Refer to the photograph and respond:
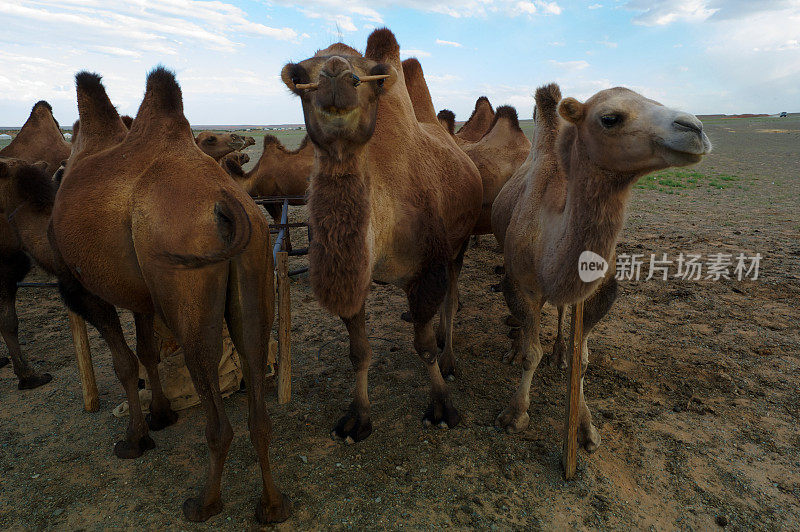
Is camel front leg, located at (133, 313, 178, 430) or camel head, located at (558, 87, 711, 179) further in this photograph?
camel front leg, located at (133, 313, 178, 430)

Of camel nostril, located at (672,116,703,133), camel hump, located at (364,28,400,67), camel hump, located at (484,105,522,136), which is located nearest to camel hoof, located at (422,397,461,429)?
camel nostril, located at (672,116,703,133)

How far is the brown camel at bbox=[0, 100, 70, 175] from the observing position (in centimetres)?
616

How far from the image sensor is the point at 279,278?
3.45 meters

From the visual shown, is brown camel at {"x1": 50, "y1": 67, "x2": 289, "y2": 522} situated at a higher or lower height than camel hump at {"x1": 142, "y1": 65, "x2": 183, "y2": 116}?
lower

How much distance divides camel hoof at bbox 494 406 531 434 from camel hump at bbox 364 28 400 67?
124 inches

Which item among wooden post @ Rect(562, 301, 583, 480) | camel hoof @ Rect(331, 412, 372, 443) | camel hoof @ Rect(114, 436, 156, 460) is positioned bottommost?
camel hoof @ Rect(114, 436, 156, 460)

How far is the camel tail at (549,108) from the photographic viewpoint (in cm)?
362

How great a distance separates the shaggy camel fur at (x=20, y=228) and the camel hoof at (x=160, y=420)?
159 cm

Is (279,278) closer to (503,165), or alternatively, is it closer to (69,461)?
(69,461)

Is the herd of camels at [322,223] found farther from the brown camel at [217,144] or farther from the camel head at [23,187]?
the brown camel at [217,144]

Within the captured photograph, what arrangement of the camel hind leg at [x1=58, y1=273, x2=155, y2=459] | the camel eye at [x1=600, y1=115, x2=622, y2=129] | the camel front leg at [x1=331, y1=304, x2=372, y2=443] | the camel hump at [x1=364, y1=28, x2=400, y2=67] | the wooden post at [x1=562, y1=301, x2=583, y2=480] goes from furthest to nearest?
the camel hump at [x1=364, y1=28, x2=400, y2=67] → the camel front leg at [x1=331, y1=304, x2=372, y2=443] → the camel hind leg at [x1=58, y1=273, x2=155, y2=459] → the wooden post at [x1=562, y1=301, x2=583, y2=480] → the camel eye at [x1=600, y1=115, x2=622, y2=129]

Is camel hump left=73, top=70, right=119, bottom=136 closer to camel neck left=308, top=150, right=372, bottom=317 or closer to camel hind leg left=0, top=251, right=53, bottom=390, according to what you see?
camel neck left=308, top=150, right=372, bottom=317

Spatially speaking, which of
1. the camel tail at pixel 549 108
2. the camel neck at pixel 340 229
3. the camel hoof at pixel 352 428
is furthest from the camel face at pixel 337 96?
the camel hoof at pixel 352 428

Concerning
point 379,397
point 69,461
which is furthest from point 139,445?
point 379,397
